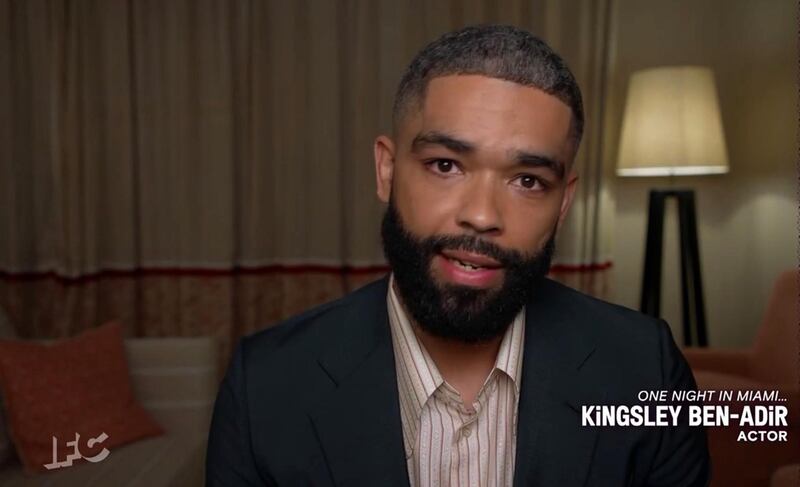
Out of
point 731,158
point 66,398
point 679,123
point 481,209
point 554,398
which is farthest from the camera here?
point 731,158

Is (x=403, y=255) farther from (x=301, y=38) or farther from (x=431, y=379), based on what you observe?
(x=301, y=38)

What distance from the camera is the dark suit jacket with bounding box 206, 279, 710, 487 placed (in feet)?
3.29

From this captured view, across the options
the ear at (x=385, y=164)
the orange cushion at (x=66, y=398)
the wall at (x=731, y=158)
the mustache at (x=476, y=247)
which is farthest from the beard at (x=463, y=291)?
the wall at (x=731, y=158)

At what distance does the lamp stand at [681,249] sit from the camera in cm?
320

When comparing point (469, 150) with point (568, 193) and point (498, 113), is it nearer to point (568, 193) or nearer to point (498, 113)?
point (498, 113)

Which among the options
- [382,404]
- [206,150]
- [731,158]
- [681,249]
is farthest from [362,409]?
[731,158]

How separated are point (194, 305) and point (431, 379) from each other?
271 centimetres

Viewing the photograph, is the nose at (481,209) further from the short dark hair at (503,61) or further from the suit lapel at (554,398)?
the suit lapel at (554,398)

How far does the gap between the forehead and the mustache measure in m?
0.13

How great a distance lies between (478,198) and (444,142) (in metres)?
0.09

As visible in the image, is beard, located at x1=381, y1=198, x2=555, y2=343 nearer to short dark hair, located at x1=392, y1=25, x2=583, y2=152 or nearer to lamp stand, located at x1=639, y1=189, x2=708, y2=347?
short dark hair, located at x1=392, y1=25, x2=583, y2=152

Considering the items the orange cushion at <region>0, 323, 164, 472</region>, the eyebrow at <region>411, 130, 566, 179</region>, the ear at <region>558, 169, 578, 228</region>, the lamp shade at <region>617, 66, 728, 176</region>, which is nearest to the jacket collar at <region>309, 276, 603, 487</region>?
the ear at <region>558, 169, 578, 228</region>

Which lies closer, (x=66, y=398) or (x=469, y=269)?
(x=469, y=269)

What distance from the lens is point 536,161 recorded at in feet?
3.11
